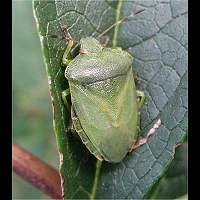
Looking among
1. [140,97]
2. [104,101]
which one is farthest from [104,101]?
[140,97]

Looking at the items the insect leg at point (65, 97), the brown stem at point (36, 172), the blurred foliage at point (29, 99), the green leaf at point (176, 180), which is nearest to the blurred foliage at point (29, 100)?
the blurred foliage at point (29, 99)

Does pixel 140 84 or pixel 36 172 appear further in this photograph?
pixel 140 84

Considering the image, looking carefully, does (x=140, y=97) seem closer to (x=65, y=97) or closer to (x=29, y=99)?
(x=65, y=97)

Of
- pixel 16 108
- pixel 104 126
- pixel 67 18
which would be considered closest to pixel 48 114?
pixel 16 108

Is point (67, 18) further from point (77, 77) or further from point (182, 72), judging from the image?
point (182, 72)

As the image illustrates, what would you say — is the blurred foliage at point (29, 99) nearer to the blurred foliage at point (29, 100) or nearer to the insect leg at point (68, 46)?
the blurred foliage at point (29, 100)

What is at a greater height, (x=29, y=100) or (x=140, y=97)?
(x=140, y=97)

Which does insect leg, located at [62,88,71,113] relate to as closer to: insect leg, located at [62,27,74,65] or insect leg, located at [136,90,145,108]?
insect leg, located at [62,27,74,65]
